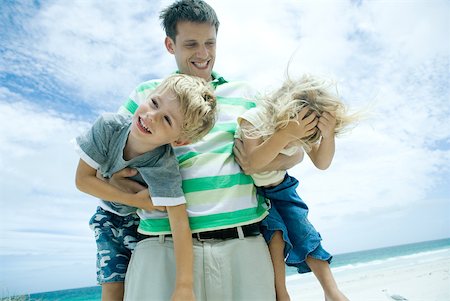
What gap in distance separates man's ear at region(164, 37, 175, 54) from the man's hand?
0.93 m

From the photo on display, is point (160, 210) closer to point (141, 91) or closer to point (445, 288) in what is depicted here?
point (141, 91)

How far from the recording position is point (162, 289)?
6.15ft

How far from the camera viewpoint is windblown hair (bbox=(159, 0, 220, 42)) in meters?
2.35

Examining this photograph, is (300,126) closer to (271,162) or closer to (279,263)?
(271,162)

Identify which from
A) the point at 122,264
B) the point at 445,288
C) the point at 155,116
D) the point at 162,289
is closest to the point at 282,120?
the point at 155,116

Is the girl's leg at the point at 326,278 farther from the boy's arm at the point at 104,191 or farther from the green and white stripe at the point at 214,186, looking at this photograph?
the boy's arm at the point at 104,191

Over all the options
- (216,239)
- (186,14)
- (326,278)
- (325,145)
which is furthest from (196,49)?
(326,278)

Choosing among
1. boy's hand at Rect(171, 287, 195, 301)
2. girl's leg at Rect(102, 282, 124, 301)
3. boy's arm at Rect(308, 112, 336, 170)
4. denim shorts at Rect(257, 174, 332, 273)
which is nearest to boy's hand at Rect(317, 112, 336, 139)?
boy's arm at Rect(308, 112, 336, 170)

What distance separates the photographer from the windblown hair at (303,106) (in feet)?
6.46

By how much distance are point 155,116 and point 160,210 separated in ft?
1.56

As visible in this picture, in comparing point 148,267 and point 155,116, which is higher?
point 155,116

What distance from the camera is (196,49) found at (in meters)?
2.31

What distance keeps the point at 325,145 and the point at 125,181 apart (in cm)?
109

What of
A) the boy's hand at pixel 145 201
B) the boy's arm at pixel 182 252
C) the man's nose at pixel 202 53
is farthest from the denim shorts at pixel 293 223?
the man's nose at pixel 202 53
